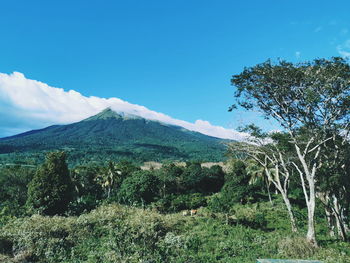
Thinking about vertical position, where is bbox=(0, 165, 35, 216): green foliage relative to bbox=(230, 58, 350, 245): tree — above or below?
below

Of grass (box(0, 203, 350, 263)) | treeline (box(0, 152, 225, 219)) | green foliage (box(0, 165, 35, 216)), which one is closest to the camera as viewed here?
grass (box(0, 203, 350, 263))

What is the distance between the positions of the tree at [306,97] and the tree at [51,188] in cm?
2004

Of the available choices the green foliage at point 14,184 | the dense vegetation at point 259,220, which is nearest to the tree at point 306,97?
the dense vegetation at point 259,220

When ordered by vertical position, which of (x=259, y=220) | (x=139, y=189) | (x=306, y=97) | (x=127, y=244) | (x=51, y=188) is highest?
(x=306, y=97)

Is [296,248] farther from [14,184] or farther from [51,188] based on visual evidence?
[14,184]

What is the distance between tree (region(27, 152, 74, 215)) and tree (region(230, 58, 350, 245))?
2004cm

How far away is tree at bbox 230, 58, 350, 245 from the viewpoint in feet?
41.1

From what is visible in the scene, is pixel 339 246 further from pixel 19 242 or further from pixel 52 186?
pixel 52 186

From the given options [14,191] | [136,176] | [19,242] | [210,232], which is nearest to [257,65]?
[210,232]

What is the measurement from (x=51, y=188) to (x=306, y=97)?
2396 centimetres

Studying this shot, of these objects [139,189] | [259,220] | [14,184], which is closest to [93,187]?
[14,184]

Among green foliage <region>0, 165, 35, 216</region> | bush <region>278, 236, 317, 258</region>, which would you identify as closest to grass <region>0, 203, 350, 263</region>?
bush <region>278, 236, 317, 258</region>

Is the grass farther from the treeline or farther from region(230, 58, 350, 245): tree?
the treeline

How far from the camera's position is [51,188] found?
82.8 feet
